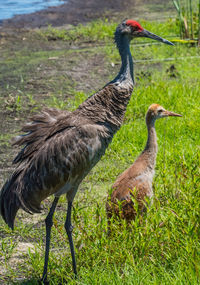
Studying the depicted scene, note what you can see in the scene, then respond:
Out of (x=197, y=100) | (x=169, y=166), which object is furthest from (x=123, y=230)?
(x=197, y=100)

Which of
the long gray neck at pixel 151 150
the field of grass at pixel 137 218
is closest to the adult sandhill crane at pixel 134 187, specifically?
the long gray neck at pixel 151 150

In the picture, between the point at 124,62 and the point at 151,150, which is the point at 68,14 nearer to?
the point at 151,150

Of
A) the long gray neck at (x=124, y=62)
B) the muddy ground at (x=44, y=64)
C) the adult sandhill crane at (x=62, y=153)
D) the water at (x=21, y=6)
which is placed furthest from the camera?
the water at (x=21, y=6)

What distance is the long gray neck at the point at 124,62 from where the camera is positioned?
4113 millimetres

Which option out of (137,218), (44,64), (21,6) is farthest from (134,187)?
(21,6)

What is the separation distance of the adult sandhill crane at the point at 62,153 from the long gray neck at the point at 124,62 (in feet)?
0.20

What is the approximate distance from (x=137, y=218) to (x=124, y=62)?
50.5 inches

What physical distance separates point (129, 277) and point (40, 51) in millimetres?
7032

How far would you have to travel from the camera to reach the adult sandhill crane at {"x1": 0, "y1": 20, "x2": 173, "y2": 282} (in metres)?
3.80

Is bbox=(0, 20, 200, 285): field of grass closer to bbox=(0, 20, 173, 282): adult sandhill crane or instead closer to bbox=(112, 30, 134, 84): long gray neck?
bbox=(0, 20, 173, 282): adult sandhill crane

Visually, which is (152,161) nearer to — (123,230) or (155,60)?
(123,230)

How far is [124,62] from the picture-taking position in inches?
164

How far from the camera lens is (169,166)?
16.8 ft

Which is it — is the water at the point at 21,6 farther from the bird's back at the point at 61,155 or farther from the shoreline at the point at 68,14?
the bird's back at the point at 61,155
